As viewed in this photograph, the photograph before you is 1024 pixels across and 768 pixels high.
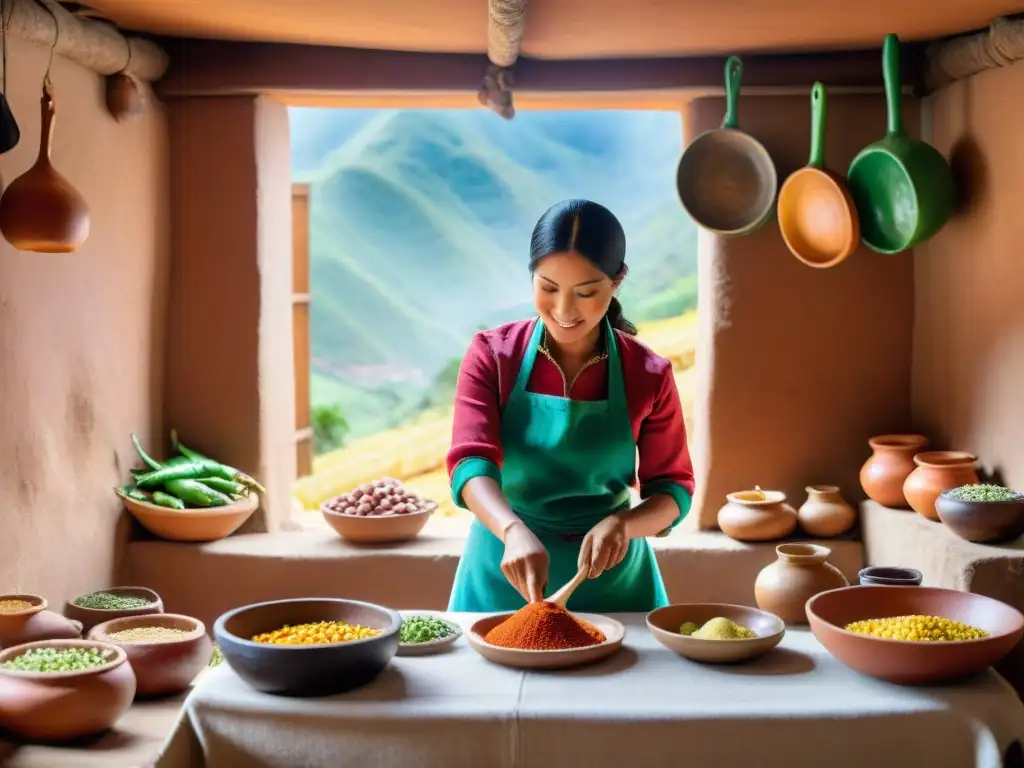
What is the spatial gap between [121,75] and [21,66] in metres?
0.58

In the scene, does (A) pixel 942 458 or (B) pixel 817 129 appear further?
(B) pixel 817 129

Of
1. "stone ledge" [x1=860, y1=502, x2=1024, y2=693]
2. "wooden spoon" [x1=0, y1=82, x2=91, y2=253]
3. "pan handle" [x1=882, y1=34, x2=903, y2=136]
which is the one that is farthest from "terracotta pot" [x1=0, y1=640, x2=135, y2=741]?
"pan handle" [x1=882, y1=34, x2=903, y2=136]

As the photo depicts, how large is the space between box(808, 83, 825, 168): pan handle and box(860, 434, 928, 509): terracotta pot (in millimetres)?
1112

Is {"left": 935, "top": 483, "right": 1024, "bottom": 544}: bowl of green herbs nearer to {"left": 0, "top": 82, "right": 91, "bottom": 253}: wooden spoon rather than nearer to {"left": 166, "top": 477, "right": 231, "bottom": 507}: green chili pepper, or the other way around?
{"left": 166, "top": 477, "right": 231, "bottom": 507}: green chili pepper

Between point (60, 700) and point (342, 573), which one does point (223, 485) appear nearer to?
point (342, 573)

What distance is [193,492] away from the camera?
4.29 metres

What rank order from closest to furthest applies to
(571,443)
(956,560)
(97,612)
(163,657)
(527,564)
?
1. (527,564)
2. (571,443)
3. (163,657)
4. (956,560)
5. (97,612)

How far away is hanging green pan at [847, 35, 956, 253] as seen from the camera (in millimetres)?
3969

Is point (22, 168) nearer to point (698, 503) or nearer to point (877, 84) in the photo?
point (698, 503)

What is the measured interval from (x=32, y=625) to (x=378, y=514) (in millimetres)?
1533

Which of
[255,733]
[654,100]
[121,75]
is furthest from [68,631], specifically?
[654,100]

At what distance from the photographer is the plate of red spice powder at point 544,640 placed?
213 centimetres

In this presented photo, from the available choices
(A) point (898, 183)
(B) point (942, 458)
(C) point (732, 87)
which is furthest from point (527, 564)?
(C) point (732, 87)

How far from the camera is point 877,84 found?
4.36m
